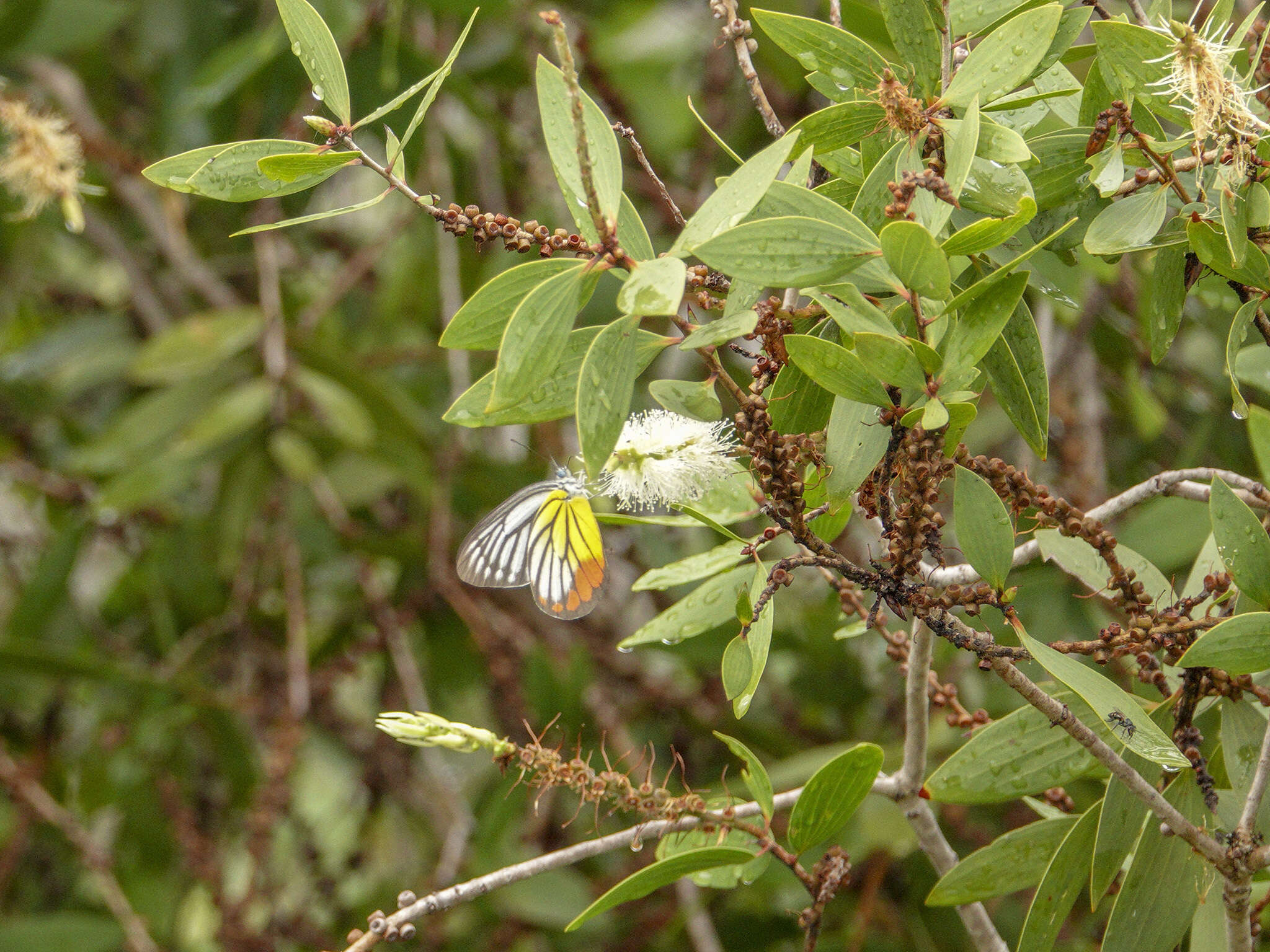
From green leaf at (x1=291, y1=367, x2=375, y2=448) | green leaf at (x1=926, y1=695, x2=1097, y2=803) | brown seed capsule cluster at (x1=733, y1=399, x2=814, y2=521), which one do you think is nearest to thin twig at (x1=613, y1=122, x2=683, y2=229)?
brown seed capsule cluster at (x1=733, y1=399, x2=814, y2=521)

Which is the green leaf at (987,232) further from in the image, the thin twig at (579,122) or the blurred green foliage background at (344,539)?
the blurred green foliage background at (344,539)

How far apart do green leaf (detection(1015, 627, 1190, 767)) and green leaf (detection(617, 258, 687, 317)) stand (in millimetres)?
348

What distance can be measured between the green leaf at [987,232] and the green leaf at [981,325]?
0.03 metres

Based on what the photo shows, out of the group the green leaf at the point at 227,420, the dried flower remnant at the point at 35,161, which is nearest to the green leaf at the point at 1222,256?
the dried flower remnant at the point at 35,161

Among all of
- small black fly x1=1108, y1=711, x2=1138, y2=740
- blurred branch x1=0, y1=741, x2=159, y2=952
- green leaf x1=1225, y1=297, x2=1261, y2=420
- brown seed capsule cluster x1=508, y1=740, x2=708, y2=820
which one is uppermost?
green leaf x1=1225, y1=297, x2=1261, y2=420

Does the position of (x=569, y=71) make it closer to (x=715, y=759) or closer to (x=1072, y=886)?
(x=1072, y=886)

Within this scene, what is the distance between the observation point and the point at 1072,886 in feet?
2.80

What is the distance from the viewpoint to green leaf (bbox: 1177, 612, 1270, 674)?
697 mm

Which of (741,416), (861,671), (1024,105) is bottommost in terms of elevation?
(861,671)

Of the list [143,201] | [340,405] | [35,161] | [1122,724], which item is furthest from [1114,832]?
[143,201]

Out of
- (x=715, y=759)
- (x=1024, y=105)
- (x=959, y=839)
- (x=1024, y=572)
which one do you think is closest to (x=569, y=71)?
(x=1024, y=105)

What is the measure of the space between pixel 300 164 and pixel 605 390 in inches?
9.9

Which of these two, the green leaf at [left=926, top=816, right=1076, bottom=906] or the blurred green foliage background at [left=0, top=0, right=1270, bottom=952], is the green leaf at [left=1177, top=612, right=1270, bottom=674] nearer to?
the green leaf at [left=926, top=816, right=1076, bottom=906]

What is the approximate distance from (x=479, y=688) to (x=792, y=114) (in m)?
1.53
